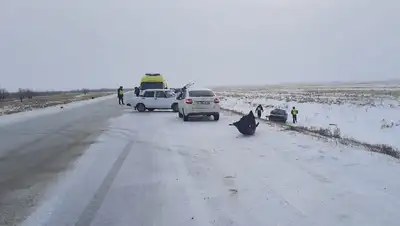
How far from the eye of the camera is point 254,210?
7.00 metres

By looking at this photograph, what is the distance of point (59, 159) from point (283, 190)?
6.36m

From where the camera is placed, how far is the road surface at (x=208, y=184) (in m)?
6.73

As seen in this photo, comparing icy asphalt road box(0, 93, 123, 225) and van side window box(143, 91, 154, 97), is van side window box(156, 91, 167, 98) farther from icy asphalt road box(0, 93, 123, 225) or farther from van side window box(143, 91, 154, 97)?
icy asphalt road box(0, 93, 123, 225)

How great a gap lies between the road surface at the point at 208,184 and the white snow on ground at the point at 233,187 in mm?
14

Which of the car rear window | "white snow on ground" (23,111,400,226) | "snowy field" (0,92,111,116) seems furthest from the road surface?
"snowy field" (0,92,111,116)

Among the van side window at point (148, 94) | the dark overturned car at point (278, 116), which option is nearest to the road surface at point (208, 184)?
the dark overturned car at point (278, 116)

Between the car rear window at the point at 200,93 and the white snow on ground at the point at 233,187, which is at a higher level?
the car rear window at the point at 200,93

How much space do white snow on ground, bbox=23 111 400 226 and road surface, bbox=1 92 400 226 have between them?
14 millimetres

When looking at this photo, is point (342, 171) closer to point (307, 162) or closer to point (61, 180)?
point (307, 162)

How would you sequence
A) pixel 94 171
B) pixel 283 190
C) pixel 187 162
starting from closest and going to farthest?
pixel 283 190
pixel 94 171
pixel 187 162

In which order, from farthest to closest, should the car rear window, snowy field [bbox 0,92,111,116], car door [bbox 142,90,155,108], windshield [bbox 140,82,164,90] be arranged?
snowy field [bbox 0,92,111,116] → windshield [bbox 140,82,164,90] → car door [bbox 142,90,155,108] → the car rear window

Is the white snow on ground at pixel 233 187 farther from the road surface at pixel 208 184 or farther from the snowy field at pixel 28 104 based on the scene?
the snowy field at pixel 28 104

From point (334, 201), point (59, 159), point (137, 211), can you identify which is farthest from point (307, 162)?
point (59, 159)

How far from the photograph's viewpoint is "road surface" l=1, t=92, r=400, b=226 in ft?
22.1
